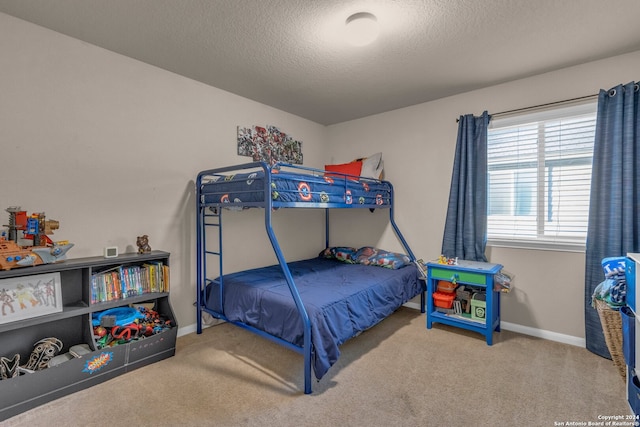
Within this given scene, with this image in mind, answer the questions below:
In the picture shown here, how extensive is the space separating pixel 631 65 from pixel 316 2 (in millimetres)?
2569

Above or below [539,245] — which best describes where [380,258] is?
below

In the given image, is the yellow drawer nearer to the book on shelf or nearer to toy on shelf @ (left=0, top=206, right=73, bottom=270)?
the book on shelf

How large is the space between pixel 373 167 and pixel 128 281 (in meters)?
2.80

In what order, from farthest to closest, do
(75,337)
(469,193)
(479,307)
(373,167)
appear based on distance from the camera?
(373,167) → (469,193) → (479,307) → (75,337)

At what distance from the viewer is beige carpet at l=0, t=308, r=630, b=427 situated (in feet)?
5.74

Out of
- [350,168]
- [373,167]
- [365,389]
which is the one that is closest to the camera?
[365,389]

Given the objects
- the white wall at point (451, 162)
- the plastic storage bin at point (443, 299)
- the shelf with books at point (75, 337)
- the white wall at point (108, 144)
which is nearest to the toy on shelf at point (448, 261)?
the plastic storage bin at point (443, 299)

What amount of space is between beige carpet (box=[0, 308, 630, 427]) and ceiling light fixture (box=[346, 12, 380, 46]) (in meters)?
2.34

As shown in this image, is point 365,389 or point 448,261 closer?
point 365,389

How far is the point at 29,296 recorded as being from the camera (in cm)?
189

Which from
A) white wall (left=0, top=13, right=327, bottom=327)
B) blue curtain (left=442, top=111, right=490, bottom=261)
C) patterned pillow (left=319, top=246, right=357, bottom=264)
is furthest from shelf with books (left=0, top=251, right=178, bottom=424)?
blue curtain (left=442, top=111, right=490, bottom=261)

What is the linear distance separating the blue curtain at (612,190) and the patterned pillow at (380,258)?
1.57m

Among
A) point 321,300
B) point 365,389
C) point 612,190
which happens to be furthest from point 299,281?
point 612,190

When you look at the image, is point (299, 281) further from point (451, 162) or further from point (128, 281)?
point (451, 162)
